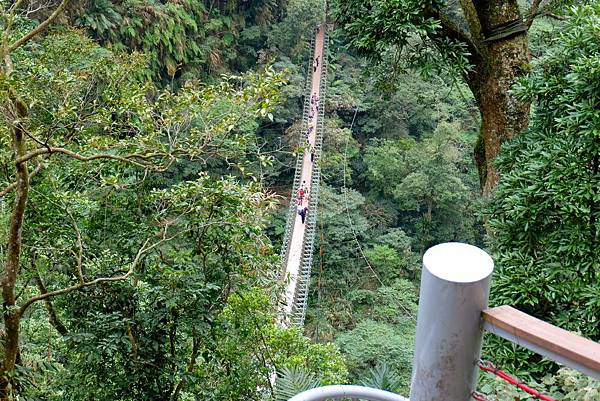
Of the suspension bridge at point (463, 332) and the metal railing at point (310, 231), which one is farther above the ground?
the suspension bridge at point (463, 332)

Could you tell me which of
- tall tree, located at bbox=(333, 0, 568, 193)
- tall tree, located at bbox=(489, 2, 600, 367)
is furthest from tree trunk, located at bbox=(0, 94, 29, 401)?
tall tree, located at bbox=(489, 2, 600, 367)

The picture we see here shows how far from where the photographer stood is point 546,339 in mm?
556

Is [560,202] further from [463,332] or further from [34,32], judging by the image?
[34,32]

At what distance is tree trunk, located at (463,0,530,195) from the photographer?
2984 mm

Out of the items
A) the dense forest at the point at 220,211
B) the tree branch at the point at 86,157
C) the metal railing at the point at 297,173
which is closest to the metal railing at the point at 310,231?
the metal railing at the point at 297,173

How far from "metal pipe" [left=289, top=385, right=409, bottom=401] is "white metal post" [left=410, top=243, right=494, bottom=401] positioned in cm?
16

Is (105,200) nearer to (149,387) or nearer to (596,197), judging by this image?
(149,387)

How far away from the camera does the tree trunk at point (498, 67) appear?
298 centimetres

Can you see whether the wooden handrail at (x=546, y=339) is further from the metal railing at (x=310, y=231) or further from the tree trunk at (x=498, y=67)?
the metal railing at (x=310, y=231)

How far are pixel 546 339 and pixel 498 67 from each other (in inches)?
107

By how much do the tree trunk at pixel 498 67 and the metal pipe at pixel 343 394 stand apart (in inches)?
91.8

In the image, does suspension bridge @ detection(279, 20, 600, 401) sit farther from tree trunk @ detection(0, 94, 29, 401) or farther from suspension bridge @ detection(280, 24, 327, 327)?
suspension bridge @ detection(280, 24, 327, 327)

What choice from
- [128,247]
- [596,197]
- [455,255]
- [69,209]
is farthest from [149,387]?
[455,255]

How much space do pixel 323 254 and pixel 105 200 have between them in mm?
9148
